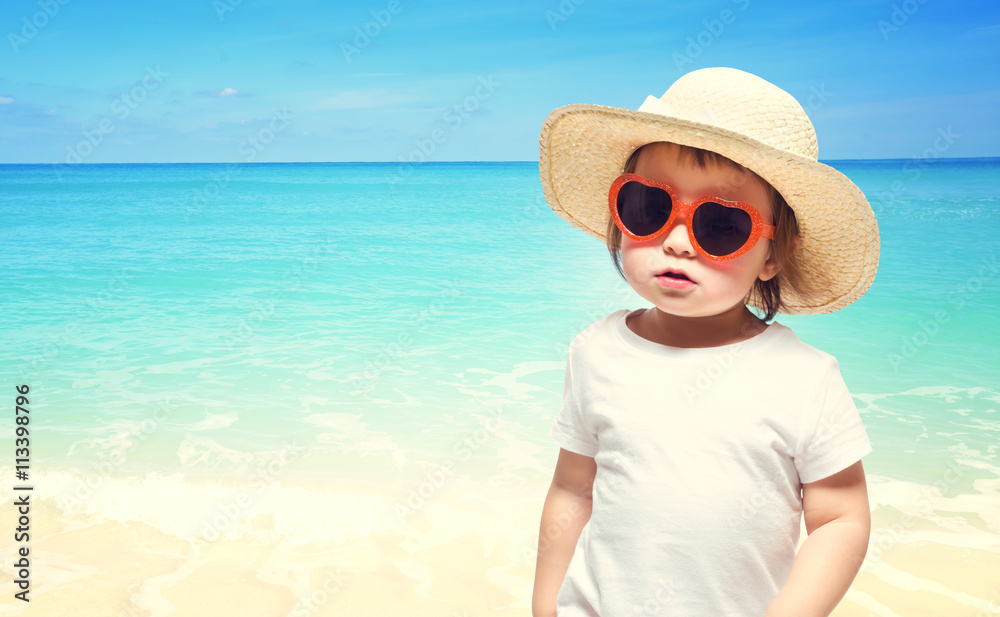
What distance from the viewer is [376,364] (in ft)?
20.4

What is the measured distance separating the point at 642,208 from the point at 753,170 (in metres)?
0.19

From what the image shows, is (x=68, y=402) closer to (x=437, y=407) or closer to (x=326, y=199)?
(x=437, y=407)

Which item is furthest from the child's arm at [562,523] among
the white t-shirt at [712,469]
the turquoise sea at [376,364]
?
the turquoise sea at [376,364]

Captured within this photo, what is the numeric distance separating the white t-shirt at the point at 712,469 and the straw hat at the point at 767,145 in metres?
0.21

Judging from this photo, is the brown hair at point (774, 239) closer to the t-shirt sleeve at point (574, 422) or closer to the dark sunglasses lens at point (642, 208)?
the dark sunglasses lens at point (642, 208)

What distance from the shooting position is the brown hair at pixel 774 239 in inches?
50.6

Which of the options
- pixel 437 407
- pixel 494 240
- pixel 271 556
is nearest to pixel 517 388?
pixel 437 407

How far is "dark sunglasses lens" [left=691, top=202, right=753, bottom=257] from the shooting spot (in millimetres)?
1251

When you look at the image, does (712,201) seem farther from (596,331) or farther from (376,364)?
(376,364)

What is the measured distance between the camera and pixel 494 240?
14383 millimetres

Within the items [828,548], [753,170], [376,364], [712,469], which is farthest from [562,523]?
[376,364]

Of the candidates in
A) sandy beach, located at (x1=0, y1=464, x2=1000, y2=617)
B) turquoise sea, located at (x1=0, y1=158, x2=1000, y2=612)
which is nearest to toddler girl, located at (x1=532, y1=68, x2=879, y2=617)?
sandy beach, located at (x1=0, y1=464, x2=1000, y2=617)

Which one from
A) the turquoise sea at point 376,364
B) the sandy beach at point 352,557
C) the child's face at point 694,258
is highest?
the child's face at point 694,258

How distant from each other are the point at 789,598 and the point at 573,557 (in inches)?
15.5
